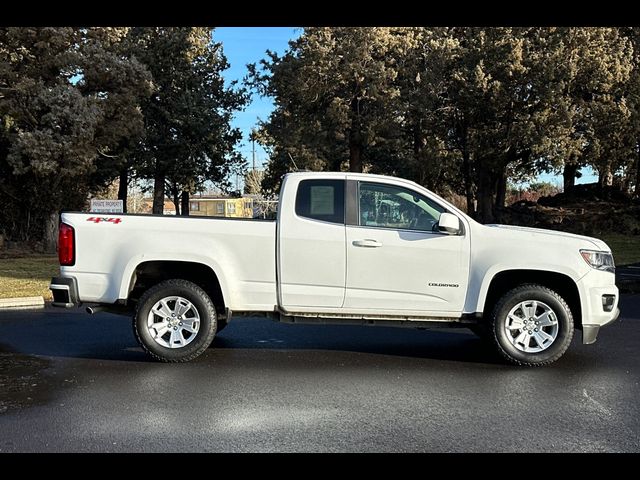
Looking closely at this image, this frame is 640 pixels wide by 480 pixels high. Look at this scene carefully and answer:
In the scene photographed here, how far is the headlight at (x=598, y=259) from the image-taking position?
637 cm

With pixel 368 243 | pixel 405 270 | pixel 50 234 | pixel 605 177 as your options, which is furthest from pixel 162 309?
pixel 605 177

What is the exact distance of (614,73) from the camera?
25391 mm

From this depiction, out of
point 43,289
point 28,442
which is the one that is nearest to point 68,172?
point 43,289

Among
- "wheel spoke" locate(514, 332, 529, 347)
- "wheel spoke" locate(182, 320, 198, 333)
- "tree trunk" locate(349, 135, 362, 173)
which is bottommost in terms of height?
"wheel spoke" locate(514, 332, 529, 347)

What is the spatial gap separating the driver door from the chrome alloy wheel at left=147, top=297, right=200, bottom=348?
1.65 meters

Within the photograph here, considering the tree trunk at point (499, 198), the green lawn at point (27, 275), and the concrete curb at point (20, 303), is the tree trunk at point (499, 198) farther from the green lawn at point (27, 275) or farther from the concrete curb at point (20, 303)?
the concrete curb at point (20, 303)

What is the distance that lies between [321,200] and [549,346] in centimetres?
284

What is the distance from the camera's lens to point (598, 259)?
641 centimetres

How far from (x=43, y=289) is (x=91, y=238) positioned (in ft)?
21.2

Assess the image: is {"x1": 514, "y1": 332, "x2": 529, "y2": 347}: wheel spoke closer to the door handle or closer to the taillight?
the door handle

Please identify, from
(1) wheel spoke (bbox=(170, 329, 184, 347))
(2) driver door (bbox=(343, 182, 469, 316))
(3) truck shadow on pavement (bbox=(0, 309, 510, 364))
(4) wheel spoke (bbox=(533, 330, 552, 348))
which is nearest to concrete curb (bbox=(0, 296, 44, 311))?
(3) truck shadow on pavement (bbox=(0, 309, 510, 364))

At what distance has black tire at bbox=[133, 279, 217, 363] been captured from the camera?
6.44 m

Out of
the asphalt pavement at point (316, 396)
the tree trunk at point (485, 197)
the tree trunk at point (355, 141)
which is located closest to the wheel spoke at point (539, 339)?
the asphalt pavement at point (316, 396)

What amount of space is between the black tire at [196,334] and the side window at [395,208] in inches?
75.1
